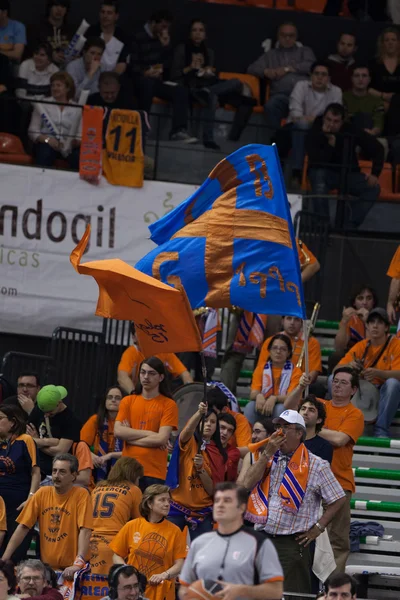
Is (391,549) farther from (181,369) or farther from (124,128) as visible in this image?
(124,128)

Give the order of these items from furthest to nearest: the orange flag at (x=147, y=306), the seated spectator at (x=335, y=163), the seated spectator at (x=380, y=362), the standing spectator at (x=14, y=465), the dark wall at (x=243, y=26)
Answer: the dark wall at (x=243, y=26) → the seated spectator at (x=335, y=163) → the seated spectator at (x=380, y=362) → the standing spectator at (x=14, y=465) → the orange flag at (x=147, y=306)

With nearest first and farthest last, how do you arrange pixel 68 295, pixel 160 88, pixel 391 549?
pixel 391 549 → pixel 68 295 → pixel 160 88

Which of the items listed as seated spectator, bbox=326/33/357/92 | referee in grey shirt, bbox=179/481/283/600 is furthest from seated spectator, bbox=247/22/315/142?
referee in grey shirt, bbox=179/481/283/600

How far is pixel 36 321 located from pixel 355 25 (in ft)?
24.6

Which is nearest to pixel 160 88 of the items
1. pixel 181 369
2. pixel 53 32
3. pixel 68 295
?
pixel 53 32

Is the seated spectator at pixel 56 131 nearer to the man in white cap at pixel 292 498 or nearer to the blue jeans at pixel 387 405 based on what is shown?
the blue jeans at pixel 387 405

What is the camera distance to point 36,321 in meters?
17.7

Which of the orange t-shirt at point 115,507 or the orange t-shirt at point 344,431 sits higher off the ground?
the orange t-shirt at point 344,431

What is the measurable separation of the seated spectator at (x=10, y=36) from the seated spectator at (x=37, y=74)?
452 mm

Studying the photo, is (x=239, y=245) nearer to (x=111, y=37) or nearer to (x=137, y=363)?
(x=137, y=363)

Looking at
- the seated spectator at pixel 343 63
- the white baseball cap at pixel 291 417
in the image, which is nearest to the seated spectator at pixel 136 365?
the white baseball cap at pixel 291 417

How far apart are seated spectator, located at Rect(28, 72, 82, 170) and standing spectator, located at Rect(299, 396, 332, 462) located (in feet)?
22.1

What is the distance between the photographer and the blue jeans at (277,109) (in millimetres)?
19984

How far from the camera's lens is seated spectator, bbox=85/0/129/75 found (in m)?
19.9
